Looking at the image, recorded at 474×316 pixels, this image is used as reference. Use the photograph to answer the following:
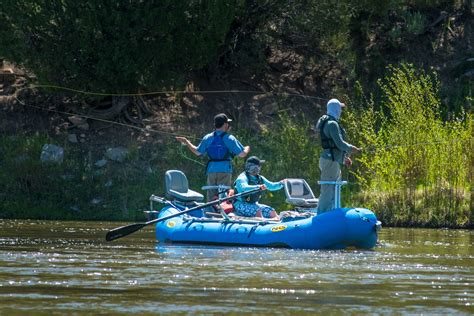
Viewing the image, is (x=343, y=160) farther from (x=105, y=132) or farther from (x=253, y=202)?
(x=105, y=132)

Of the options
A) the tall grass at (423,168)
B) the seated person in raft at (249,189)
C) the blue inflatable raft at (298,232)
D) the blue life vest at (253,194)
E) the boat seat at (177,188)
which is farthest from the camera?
the tall grass at (423,168)

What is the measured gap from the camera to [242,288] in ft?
41.3

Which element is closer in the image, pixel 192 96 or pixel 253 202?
pixel 253 202

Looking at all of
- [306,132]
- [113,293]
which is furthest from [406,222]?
[113,293]

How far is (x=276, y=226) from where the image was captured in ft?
57.5

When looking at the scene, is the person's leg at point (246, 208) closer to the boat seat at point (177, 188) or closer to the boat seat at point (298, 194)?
the boat seat at point (298, 194)

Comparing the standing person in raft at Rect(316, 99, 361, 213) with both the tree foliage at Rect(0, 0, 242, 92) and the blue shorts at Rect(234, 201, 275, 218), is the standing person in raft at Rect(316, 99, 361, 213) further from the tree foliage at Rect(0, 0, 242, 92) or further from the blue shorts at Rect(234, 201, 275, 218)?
the tree foliage at Rect(0, 0, 242, 92)

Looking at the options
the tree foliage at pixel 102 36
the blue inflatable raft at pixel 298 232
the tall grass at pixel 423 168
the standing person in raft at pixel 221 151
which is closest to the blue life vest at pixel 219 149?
the standing person in raft at pixel 221 151

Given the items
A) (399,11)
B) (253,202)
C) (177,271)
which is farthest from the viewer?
(399,11)

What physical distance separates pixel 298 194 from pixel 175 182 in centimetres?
187

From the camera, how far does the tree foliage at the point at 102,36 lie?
25.7 meters

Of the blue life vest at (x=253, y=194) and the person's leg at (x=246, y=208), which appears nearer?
the blue life vest at (x=253, y=194)

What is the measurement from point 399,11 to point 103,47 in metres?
7.37

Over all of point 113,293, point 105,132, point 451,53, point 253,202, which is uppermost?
point 451,53
